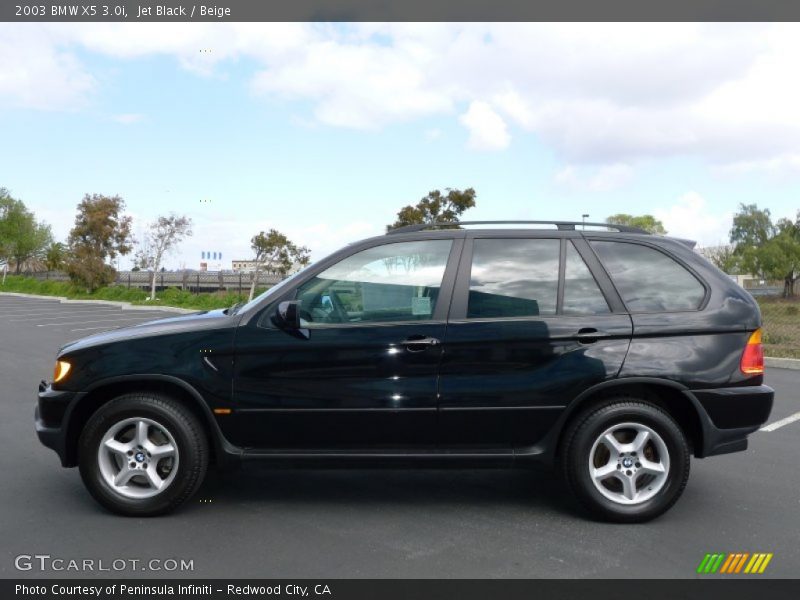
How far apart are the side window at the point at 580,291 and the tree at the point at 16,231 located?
7467cm

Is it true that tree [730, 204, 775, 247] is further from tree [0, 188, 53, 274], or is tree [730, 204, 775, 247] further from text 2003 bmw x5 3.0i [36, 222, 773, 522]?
tree [0, 188, 53, 274]

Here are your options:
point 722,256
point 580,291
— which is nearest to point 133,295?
point 580,291

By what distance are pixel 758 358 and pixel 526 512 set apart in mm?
1719

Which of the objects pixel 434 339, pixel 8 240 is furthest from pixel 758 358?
pixel 8 240

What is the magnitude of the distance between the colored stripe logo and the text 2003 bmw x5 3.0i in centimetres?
54

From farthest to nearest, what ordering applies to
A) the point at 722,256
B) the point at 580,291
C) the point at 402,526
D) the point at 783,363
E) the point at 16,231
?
the point at 16,231, the point at 722,256, the point at 783,363, the point at 580,291, the point at 402,526

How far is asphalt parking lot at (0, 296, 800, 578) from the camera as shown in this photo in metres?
3.72

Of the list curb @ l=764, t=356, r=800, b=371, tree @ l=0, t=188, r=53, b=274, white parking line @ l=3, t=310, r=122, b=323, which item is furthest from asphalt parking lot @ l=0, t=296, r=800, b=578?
tree @ l=0, t=188, r=53, b=274

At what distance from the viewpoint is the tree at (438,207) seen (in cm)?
2531

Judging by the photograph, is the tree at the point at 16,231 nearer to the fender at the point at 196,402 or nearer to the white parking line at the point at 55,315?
the white parking line at the point at 55,315

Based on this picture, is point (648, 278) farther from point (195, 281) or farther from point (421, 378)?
point (195, 281)

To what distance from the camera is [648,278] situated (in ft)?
15.0

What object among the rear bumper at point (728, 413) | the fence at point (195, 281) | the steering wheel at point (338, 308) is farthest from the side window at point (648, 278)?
the fence at point (195, 281)

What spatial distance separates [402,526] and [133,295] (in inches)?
1316
